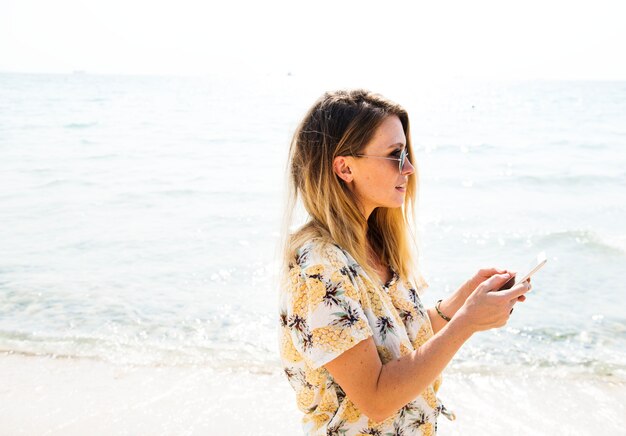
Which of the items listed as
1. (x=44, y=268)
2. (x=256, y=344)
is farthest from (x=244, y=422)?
(x=44, y=268)

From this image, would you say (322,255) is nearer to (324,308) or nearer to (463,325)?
(324,308)

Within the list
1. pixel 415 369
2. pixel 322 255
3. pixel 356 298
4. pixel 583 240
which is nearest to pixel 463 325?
pixel 415 369

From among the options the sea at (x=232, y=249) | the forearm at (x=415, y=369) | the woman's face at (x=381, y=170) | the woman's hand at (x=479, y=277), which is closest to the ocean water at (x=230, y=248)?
the sea at (x=232, y=249)

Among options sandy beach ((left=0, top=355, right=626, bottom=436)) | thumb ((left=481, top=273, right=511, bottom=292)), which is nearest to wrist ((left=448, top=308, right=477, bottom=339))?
thumb ((left=481, top=273, right=511, bottom=292))

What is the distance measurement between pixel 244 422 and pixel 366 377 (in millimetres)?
2912

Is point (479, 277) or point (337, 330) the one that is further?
point (479, 277)

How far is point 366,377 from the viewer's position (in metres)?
1.83

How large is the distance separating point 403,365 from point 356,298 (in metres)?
0.24

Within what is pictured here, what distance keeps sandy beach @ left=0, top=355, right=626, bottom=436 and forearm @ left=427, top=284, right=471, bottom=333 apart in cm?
215

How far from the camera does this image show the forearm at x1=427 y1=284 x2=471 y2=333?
248cm

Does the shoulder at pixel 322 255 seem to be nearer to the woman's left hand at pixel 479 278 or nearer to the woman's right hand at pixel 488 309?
the woman's right hand at pixel 488 309

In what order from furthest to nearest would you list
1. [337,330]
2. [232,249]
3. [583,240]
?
[583,240] → [232,249] → [337,330]

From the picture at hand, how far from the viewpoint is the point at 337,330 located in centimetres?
181

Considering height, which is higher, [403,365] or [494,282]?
[494,282]
